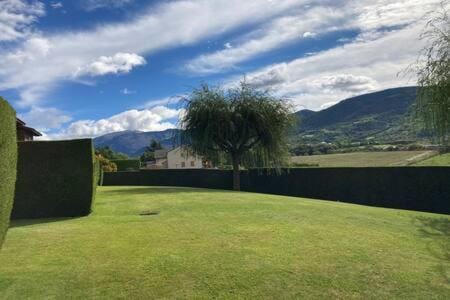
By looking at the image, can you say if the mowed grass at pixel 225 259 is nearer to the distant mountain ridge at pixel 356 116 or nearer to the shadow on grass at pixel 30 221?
the shadow on grass at pixel 30 221

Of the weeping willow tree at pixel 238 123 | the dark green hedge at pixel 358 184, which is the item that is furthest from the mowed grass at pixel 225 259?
the weeping willow tree at pixel 238 123

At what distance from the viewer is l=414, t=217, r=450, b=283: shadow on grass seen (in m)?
6.93

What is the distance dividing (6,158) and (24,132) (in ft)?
106

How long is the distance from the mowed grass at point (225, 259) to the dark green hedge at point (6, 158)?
102 cm

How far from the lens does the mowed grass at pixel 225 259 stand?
5641mm

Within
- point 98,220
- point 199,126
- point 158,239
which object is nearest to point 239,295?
point 158,239

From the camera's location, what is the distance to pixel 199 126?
2697cm

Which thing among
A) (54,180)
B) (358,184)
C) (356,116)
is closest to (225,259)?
(54,180)

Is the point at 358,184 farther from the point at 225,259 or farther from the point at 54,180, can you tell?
the point at 225,259

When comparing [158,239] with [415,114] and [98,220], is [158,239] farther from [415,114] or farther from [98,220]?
[415,114]

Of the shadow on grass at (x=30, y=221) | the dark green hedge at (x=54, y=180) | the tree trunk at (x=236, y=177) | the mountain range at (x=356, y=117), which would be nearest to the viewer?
the shadow on grass at (x=30, y=221)

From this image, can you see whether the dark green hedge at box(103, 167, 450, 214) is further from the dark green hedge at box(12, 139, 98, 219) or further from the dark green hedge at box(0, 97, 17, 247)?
the dark green hedge at box(0, 97, 17, 247)

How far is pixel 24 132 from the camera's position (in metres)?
34.7

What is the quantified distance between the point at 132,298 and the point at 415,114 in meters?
11.1
